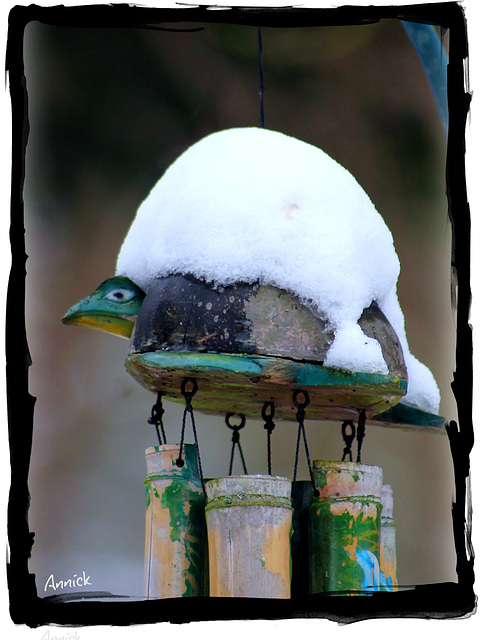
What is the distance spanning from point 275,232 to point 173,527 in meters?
0.49

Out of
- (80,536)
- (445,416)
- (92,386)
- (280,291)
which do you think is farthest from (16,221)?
(92,386)

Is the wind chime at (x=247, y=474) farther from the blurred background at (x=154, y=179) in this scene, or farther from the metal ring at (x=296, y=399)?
the blurred background at (x=154, y=179)

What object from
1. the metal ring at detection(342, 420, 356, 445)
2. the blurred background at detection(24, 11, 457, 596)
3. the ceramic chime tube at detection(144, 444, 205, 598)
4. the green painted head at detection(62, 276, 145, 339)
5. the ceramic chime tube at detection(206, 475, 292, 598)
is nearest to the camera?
the ceramic chime tube at detection(206, 475, 292, 598)

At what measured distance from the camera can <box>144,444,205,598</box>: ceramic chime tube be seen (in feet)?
4.26

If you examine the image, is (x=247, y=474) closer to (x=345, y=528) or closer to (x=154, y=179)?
(x=345, y=528)

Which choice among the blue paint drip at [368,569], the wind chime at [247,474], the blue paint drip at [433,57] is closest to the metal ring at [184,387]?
the wind chime at [247,474]

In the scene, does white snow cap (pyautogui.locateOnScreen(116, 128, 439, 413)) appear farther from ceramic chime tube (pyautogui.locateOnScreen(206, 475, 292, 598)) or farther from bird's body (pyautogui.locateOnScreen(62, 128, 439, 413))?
ceramic chime tube (pyautogui.locateOnScreen(206, 475, 292, 598))

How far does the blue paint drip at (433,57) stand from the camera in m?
1.56

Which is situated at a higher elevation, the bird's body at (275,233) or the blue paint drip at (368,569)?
the bird's body at (275,233)

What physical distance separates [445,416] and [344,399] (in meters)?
0.30

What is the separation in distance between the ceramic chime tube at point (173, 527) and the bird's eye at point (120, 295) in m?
0.26

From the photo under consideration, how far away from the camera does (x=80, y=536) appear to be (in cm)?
298

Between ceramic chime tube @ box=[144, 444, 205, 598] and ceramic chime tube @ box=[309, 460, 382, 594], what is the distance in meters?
0.19

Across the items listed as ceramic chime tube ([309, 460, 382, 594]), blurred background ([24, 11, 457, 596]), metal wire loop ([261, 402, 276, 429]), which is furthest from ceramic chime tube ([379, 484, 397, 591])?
blurred background ([24, 11, 457, 596])
